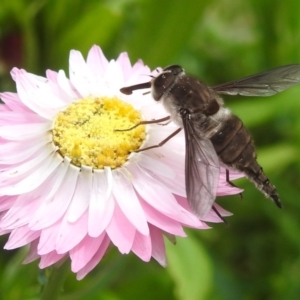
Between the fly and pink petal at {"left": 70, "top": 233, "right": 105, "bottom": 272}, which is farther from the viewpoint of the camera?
the fly

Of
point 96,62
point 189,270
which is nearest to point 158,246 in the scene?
point 96,62

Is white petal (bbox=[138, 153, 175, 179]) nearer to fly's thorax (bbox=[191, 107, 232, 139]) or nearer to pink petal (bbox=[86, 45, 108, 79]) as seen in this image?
fly's thorax (bbox=[191, 107, 232, 139])

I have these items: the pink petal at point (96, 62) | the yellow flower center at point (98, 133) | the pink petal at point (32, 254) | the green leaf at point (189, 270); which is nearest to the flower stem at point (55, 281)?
the pink petal at point (32, 254)

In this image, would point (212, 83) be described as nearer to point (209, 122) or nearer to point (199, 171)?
point (209, 122)

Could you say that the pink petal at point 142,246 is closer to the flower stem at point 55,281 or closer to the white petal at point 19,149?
the flower stem at point 55,281

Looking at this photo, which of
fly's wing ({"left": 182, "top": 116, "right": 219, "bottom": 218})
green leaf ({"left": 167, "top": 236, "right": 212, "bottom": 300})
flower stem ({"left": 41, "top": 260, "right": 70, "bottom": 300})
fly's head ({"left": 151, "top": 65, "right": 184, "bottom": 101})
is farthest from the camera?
green leaf ({"left": 167, "top": 236, "right": 212, "bottom": 300})

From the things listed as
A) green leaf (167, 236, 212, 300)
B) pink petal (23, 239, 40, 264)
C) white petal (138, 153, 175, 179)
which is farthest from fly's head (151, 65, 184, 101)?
green leaf (167, 236, 212, 300)

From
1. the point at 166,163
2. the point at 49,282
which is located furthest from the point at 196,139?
the point at 49,282
